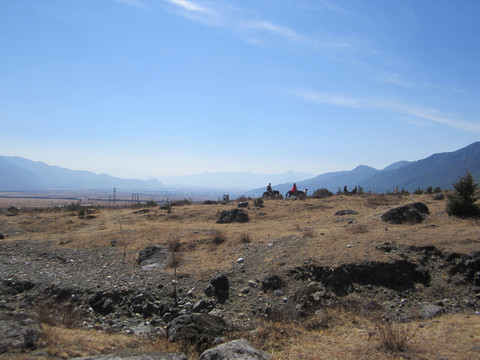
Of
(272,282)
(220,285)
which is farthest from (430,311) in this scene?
(220,285)

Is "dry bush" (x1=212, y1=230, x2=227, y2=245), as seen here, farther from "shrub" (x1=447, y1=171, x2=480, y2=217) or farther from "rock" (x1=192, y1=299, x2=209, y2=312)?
"shrub" (x1=447, y1=171, x2=480, y2=217)

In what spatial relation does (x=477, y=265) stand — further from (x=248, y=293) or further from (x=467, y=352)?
(x=248, y=293)

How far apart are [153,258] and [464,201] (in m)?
14.1

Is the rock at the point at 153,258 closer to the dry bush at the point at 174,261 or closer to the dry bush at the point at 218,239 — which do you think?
the dry bush at the point at 174,261

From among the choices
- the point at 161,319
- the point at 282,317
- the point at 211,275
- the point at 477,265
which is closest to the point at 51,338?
the point at 161,319

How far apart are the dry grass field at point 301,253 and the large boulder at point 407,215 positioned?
1.25 feet

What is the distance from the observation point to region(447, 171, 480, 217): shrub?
46.5 ft

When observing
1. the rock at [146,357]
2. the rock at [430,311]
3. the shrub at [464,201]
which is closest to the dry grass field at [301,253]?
the rock at [430,311]

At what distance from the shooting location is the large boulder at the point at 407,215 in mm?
14579

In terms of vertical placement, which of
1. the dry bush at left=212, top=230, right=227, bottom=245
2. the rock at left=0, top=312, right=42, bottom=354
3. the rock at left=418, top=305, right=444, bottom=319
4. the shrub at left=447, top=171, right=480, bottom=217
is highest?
the shrub at left=447, top=171, right=480, bottom=217

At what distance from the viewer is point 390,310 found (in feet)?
26.9

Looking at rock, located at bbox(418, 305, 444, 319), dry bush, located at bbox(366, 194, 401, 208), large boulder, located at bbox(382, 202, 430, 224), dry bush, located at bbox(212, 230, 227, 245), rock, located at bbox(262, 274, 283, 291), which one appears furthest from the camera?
A: dry bush, located at bbox(366, 194, 401, 208)

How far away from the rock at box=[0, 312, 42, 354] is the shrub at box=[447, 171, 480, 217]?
16.3 meters

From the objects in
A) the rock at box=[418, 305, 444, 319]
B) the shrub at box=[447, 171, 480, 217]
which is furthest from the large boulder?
the rock at box=[418, 305, 444, 319]
